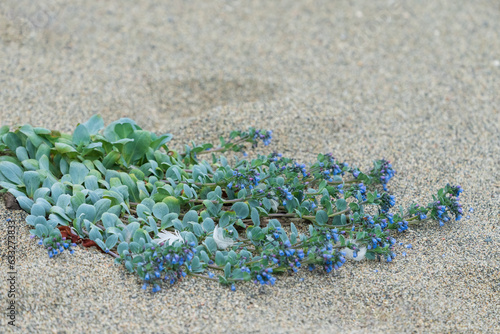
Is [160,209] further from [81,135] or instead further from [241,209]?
[81,135]

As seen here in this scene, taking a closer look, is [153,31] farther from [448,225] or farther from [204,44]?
[448,225]

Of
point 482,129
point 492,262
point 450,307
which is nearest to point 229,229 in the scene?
point 450,307

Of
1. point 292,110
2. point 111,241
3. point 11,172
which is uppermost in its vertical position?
point 292,110

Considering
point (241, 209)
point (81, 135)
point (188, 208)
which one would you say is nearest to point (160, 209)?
point (188, 208)

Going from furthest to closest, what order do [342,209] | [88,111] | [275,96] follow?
[275,96]
[88,111]
[342,209]

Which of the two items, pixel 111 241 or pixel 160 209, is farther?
pixel 160 209

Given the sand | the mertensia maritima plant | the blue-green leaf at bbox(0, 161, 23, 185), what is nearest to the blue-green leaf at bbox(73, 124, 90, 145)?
the mertensia maritima plant
